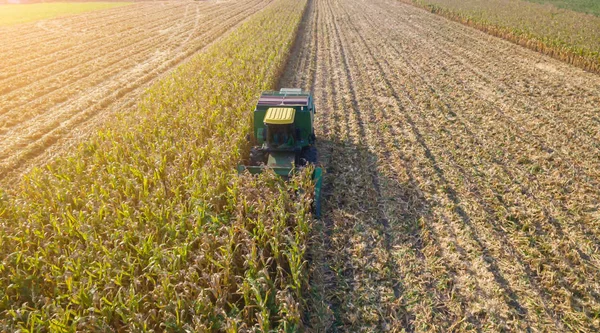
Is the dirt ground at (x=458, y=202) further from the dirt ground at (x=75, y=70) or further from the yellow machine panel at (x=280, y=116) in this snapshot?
the dirt ground at (x=75, y=70)

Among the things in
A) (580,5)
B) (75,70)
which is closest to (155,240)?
(75,70)

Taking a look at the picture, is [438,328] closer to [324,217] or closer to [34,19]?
[324,217]

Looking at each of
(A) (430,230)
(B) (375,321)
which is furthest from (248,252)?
(A) (430,230)

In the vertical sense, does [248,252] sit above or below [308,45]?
below

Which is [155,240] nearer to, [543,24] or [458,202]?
[458,202]

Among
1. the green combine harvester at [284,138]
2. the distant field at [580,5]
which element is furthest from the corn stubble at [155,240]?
the distant field at [580,5]
